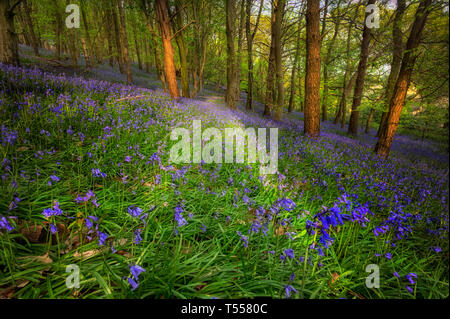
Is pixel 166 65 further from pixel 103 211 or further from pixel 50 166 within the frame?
pixel 103 211

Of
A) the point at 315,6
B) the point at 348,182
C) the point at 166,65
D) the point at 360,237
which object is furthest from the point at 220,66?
the point at 360,237

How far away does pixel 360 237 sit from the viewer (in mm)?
2662

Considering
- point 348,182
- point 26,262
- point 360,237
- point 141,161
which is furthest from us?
point 348,182

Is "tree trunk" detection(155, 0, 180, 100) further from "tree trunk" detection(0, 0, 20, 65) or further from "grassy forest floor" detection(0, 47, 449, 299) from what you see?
"grassy forest floor" detection(0, 47, 449, 299)

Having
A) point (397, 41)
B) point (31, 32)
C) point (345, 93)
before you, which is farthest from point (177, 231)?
point (31, 32)

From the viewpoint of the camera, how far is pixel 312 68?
22.4ft

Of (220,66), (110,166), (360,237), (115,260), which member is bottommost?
(360,237)

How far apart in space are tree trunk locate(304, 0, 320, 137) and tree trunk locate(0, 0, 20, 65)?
29.6 ft

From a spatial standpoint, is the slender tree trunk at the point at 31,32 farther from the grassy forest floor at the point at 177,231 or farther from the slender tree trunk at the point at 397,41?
the slender tree trunk at the point at 397,41

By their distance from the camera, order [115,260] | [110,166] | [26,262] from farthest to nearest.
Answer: [110,166] → [115,260] → [26,262]

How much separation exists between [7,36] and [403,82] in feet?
40.7

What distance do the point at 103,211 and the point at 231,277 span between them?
1.64m

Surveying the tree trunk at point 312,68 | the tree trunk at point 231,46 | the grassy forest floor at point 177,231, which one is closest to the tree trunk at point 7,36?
the grassy forest floor at point 177,231

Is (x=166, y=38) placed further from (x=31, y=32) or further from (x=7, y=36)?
(x=31, y=32)
